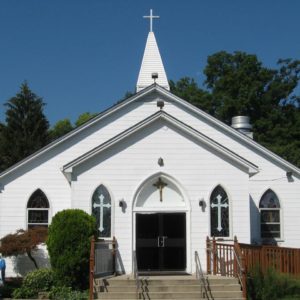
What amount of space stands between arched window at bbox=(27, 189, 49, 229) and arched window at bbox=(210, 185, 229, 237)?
22.4 ft

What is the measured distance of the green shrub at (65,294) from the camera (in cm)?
1809

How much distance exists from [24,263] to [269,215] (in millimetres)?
9866

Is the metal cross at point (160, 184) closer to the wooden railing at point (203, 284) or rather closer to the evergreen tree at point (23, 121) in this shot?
the wooden railing at point (203, 284)

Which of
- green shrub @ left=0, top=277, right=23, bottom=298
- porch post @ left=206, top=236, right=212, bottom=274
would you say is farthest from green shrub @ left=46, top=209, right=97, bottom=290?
porch post @ left=206, top=236, right=212, bottom=274

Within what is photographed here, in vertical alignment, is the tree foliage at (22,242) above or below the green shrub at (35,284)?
above

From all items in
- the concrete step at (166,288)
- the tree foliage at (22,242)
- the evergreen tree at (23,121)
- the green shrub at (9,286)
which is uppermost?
the evergreen tree at (23,121)

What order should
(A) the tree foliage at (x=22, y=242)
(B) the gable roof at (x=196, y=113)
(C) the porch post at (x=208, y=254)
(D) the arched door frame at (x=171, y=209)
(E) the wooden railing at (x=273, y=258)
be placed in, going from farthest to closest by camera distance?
1. (B) the gable roof at (x=196, y=113)
2. (A) the tree foliage at (x=22, y=242)
3. (D) the arched door frame at (x=171, y=209)
4. (C) the porch post at (x=208, y=254)
5. (E) the wooden railing at (x=273, y=258)

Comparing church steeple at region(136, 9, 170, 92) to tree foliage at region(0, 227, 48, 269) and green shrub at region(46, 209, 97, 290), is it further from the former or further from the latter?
green shrub at region(46, 209, 97, 290)

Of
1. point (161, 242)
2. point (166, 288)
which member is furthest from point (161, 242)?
point (166, 288)

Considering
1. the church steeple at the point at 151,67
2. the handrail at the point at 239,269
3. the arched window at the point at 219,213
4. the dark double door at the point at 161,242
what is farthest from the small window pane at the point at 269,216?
the handrail at the point at 239,269

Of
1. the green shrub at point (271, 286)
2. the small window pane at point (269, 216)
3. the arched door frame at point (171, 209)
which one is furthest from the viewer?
the small window pane at point (269, 216)

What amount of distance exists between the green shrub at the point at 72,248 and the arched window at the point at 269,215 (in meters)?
8.60

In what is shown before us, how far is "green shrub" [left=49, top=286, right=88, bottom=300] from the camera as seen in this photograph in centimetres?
1809

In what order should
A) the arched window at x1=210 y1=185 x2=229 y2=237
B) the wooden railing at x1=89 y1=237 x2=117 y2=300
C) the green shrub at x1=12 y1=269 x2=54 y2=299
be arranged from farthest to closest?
the arched window at x1=210 y1=185 x2=229 y2=237 → the green shrub at x1=12 y1=269 x2=54 y2=299 → the wooden railing at x1=89 y1=237 x2=117 y2=300
